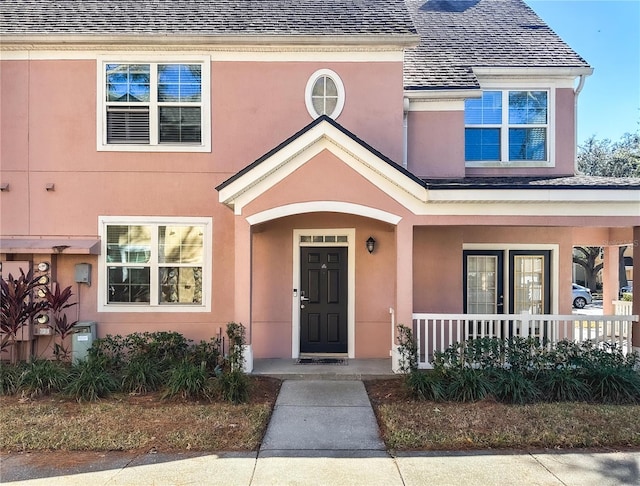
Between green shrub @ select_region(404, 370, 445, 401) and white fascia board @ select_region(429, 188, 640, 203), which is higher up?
white fascia board @ select_region(429, 188, 640, 203)

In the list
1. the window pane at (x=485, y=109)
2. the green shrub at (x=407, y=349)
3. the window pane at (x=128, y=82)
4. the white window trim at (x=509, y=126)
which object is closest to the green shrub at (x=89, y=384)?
the green shrub at (x=407, y=349)

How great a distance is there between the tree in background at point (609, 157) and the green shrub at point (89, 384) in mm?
31766

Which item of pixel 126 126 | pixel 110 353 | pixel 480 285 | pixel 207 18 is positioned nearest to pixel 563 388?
pixel 480 285

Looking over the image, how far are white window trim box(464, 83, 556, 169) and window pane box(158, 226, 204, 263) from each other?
20.2 feet

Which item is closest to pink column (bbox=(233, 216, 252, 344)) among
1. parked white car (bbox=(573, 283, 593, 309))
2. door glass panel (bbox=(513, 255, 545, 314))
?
door glass panel (bbox=(513, 255, 545, 314))

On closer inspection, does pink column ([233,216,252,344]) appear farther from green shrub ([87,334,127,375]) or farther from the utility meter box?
the utility meter box

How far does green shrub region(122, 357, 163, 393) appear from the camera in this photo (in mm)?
6598

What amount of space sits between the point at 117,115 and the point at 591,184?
908 cm

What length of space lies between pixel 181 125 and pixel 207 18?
95.1 inches

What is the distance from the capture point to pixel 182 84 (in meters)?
8.47

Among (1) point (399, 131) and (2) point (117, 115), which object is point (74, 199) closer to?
(2) point (117, 115)

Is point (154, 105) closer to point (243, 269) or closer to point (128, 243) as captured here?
point (128, 243)

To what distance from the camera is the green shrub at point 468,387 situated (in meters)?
6.12

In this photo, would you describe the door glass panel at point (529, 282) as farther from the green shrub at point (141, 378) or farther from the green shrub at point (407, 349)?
the green shrub at point (141, 378)
